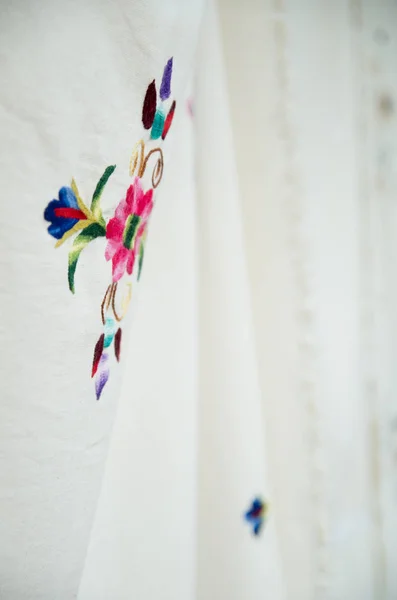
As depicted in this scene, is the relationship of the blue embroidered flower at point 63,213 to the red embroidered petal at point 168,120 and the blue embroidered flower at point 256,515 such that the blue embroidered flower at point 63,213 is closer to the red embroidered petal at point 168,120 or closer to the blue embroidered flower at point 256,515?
the red embroidered petal at point 168,120

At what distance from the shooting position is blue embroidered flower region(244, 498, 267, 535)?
0.40 meters

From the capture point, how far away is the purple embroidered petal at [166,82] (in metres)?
0.27

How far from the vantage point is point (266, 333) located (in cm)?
48

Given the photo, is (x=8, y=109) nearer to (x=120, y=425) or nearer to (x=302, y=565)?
(x=120, y=425)

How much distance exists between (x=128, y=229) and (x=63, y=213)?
0.21 ft

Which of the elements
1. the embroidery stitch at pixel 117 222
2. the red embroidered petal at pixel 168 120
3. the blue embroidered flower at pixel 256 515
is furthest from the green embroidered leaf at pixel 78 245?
the blue embroidered flower at pixel 256 515

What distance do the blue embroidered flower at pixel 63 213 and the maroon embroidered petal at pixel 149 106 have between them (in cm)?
8

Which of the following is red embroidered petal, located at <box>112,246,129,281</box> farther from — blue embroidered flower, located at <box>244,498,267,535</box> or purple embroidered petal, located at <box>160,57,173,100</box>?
blue embroidered flower, located at <box>244,498,267,535</box>

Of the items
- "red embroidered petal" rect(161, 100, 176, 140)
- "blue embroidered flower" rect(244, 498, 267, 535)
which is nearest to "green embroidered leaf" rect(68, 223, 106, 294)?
"red embroidered petal" rect(161, 100, 176, 140)

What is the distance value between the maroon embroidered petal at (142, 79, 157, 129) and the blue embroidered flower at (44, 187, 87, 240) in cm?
8

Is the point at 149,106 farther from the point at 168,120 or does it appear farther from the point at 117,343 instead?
the point at 117,343

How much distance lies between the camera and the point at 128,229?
265 millimetres

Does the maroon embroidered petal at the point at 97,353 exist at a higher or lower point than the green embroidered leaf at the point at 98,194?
lower

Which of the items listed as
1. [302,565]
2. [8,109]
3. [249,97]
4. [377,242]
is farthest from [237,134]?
[302,565]
